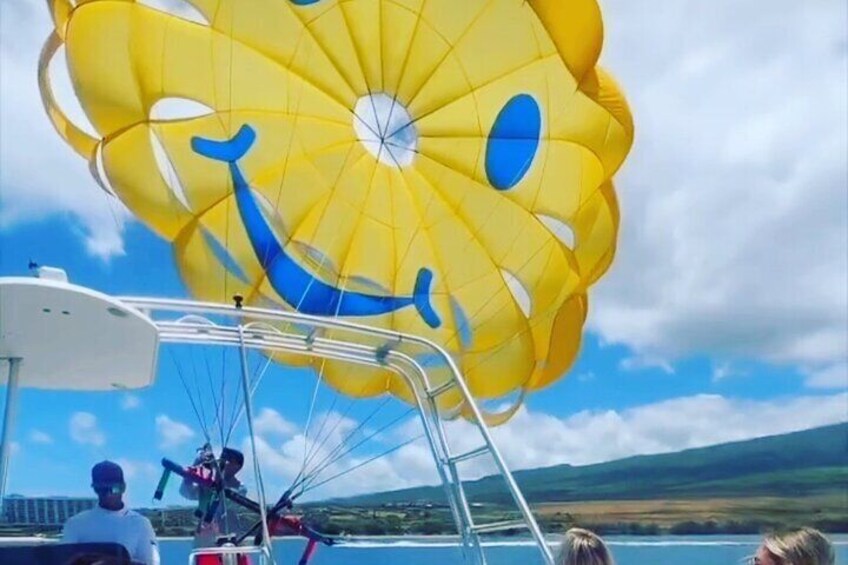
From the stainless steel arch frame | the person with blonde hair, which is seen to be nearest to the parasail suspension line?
the stainless steel arch frame

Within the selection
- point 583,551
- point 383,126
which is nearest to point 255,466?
point 583,551

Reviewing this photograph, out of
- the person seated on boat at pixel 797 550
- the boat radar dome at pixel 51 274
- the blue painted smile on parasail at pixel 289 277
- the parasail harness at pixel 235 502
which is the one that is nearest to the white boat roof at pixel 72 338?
the boat radar dome at pixel 51 274

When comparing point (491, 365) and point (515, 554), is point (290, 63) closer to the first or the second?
point (491, 365)

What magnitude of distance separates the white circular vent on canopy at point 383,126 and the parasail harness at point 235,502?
2680 millimetres

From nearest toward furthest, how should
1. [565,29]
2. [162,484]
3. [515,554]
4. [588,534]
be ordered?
1. [588,534]
2. [162,484]
3. [515,554]
4. [565,29]

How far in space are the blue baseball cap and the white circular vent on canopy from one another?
3.54 meters

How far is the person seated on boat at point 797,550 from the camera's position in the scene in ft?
7.59

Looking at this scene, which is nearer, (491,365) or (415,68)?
(415,68)

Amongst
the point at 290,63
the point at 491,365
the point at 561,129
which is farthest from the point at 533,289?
the point at 290,63

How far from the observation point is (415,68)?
676 cm

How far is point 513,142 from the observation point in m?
6.98

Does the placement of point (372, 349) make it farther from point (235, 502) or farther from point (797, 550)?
point (797, 550)

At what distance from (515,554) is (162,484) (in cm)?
234

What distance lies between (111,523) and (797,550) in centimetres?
251
